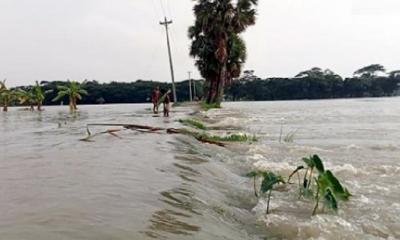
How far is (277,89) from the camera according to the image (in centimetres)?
9200

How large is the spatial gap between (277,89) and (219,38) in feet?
181

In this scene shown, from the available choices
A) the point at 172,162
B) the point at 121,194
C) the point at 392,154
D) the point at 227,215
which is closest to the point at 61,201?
the point at 121,194

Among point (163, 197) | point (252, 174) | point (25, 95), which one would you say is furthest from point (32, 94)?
point (163, 197)

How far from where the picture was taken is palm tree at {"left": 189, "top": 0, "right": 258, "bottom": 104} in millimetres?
38406

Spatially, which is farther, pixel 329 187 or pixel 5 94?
pixel 5 94

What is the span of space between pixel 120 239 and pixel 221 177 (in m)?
4.11

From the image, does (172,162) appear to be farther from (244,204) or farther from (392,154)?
(392,154)

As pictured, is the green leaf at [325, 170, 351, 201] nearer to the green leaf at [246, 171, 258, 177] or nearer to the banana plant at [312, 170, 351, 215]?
the banana plant at [312, 170, 351, 215]

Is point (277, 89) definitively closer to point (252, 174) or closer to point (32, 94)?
point (32, 94)

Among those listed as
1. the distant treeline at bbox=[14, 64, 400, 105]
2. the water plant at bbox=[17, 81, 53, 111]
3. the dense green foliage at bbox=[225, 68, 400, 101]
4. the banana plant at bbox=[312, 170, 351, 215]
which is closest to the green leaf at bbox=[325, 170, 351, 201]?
the banana plant at bbox=[312, 170, 351, 215]

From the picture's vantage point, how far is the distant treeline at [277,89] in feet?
281

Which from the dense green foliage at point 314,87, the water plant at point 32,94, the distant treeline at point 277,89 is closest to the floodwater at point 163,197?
the water plant at point 32,94

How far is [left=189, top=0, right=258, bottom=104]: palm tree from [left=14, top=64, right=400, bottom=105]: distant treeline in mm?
41472

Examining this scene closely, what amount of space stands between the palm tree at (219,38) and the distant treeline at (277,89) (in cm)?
4147
